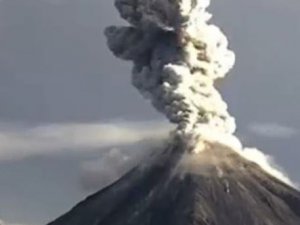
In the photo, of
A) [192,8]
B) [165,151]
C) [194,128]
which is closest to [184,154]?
[165,151]

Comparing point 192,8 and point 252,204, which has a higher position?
point 192,8

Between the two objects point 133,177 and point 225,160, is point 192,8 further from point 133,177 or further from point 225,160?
point 133,177

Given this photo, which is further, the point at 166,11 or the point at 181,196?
the point at 181,196

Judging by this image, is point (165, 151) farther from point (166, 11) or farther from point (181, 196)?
point (166, 11)

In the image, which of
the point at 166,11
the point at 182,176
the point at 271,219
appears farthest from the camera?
the point at 182,176

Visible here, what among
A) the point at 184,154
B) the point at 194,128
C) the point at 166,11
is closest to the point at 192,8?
the point at 166,11

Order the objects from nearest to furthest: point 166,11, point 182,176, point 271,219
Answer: point 166,11 < point 271,219 < point 182,176
